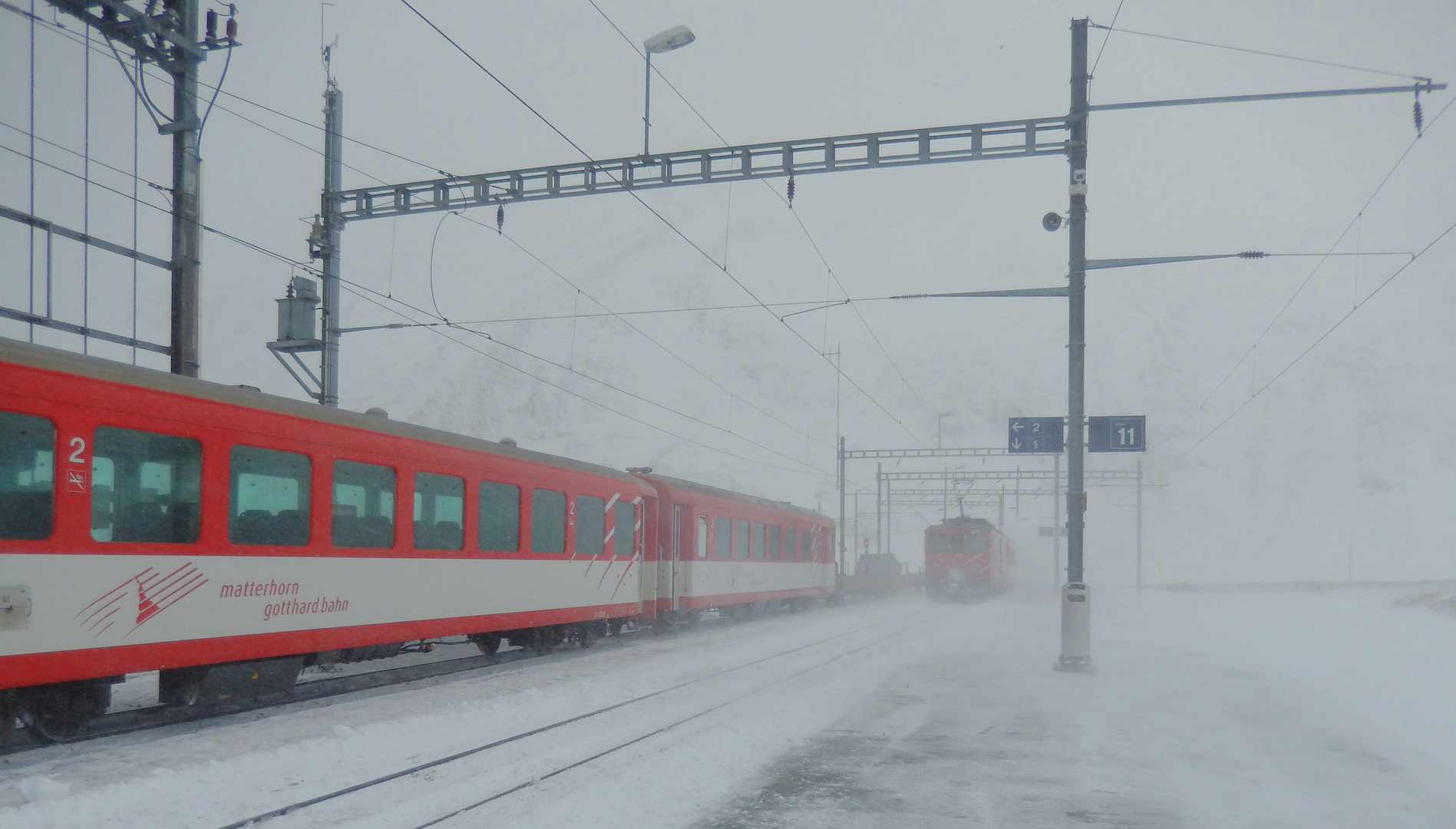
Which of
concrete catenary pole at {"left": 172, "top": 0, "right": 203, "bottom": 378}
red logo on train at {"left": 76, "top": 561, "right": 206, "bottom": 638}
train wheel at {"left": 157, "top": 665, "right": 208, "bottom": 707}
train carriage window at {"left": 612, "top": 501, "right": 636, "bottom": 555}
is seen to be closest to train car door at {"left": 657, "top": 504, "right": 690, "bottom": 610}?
train carriage window at {"left": 612, "top": 501, "right": 636, "bottom": 555}

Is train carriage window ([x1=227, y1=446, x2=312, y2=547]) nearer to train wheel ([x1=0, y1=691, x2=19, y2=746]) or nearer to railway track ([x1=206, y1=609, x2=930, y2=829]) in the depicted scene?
train wheel ([x1=0, y1=691, x2=19, y2=746])

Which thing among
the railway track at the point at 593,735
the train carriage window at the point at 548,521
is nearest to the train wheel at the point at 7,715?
the railway track at the point at 593,735

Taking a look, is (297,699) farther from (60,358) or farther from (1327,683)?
(1327,683)

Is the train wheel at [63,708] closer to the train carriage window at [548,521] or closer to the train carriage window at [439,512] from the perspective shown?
the train carriage window at [439,512]

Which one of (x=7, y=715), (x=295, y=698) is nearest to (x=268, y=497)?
(x=295, y=698)

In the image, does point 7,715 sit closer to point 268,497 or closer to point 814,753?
point 268,497

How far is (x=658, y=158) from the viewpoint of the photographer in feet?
54.0

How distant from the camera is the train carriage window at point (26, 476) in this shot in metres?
7.63

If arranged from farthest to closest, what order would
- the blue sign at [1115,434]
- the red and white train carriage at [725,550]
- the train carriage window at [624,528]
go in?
the red and white train carriage at [725,550] < the train carriage window at [624,528] < the blue sign at [1115,434]

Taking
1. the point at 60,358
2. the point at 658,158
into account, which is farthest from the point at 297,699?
the point at 658,158

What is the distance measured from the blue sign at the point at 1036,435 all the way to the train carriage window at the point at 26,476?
13.4 metres

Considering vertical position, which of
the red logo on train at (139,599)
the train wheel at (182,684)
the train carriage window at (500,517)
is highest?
the train carriage window at (500,517)

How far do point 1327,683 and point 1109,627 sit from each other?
1209cm

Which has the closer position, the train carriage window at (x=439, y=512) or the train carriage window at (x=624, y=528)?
the train carriage window at (x=439, y=512)
